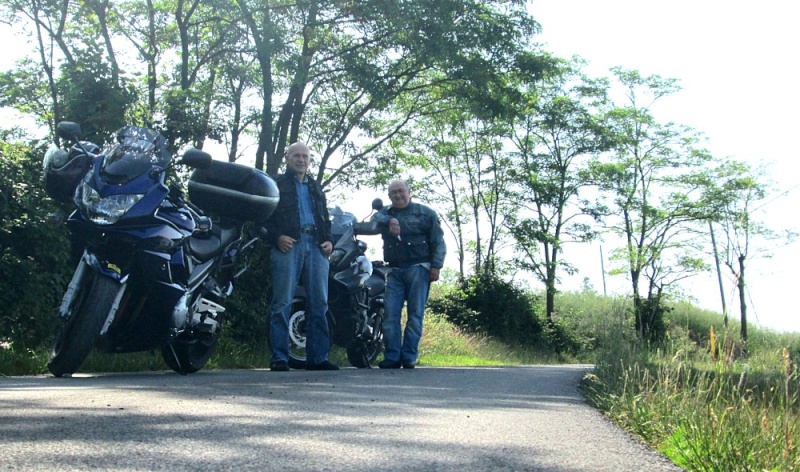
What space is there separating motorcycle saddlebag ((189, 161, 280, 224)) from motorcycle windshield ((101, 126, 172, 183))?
834mm

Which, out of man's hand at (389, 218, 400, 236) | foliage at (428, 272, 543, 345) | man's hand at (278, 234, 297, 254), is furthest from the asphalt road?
foliage at (428, 272, 543, 345)

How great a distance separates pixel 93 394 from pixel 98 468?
2.24 meters

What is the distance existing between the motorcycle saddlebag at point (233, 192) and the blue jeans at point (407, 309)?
2393 mm

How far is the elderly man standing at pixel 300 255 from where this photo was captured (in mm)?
8805

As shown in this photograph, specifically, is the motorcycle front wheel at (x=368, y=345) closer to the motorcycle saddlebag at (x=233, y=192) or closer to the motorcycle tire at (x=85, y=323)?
the motorcycle saddlebag at (x=233, y=192)

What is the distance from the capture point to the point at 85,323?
6.41 metres

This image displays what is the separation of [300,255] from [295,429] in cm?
483

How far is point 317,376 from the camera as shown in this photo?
7.44 metres

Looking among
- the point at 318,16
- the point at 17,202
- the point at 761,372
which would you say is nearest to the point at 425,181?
the point at 318,16

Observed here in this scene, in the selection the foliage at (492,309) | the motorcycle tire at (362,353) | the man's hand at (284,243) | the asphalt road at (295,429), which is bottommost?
the asphalt road at (295,429)

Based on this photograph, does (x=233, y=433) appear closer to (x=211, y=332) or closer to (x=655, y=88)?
(x=211, y=332)

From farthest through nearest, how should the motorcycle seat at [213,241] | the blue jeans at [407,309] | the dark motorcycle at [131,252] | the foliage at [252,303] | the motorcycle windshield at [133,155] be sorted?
the foliage at [252,303] → the blue jeans at [407,309] → the motorcycle seat at [213,241] → the motorcycle windshield at [133,155] → the dark motorcycle at [131,252]

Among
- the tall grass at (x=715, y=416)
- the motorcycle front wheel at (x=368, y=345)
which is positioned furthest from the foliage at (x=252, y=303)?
the tall grass at (x=715, y=416)

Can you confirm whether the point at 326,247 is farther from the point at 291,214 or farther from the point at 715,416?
the point at 715,416
